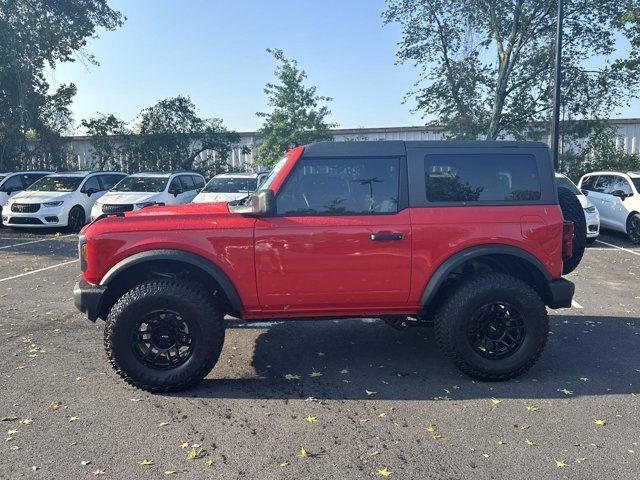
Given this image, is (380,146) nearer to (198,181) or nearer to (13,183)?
(198,181)

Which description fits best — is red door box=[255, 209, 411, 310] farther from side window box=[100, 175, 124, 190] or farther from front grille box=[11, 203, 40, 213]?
side window box=[100, 175, 124, 190]

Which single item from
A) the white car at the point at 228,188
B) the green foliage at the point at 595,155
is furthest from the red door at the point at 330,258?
the green foliage at the point at 595,155

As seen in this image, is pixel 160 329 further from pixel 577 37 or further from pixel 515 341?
pixel 577 37

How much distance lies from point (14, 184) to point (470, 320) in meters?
15.9

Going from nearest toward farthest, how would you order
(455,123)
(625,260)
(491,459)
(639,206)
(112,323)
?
(491,459), (112,323), (625,260), (639,206), (455,123)

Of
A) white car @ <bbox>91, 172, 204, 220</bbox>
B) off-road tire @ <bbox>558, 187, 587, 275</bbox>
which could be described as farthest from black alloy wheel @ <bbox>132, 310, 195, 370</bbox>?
white car @ <bbox>91, 172, 204, 220</bbox>

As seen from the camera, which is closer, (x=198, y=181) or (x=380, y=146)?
(x=380, y=146)

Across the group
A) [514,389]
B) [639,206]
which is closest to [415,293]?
[514,389]

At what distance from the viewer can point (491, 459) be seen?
317 cm

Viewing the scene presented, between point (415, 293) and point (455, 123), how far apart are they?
18.3 m

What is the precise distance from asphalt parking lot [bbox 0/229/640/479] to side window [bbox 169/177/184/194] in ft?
26.3

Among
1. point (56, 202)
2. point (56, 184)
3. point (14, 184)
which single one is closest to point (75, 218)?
point (56, 202)

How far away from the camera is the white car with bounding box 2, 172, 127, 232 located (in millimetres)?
13453

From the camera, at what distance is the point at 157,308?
412cm
